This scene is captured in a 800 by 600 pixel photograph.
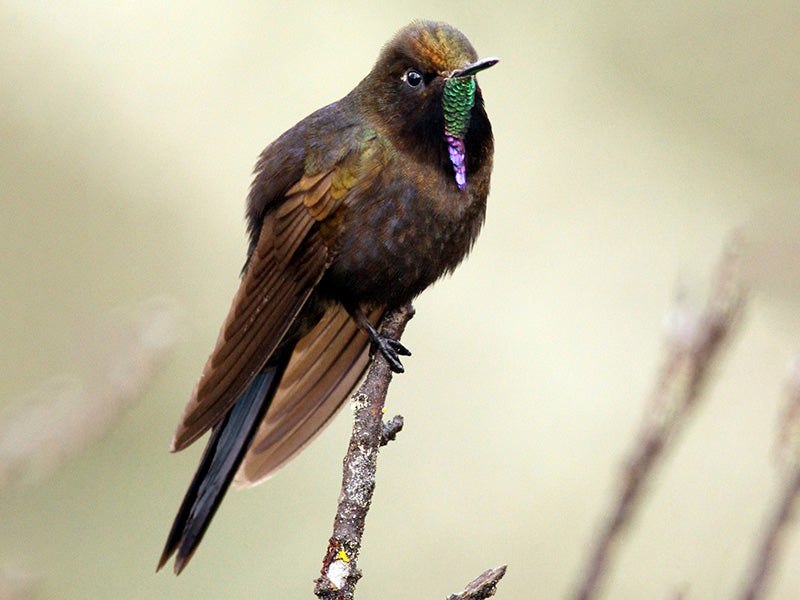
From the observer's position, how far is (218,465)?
3635 millimetres

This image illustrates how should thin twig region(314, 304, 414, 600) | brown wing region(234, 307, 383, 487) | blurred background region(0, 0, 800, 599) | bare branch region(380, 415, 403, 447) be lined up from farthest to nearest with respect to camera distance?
blurred background region(0, 0, 800, 599) < brown wing region(234, 307, 383, 487) < bare branch region(380, 415, 403, 447) < thin twig region(314, 304, 414, 600)

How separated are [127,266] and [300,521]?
6.54 ft

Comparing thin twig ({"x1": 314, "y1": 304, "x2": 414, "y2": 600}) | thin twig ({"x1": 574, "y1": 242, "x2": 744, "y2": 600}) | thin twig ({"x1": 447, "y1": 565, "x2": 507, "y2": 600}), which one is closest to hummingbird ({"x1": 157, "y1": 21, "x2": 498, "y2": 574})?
thin twig ({"x1": 314, "y1": 304, "x2": 414, "y2": 600})

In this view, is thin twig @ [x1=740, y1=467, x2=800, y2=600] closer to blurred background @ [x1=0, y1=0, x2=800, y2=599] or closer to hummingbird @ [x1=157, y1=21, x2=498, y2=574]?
hummingbird @ [x1=157, y1=21, x2=498, y2=574]

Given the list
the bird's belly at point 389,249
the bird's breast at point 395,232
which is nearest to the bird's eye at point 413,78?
the bird's breast at point 395,232

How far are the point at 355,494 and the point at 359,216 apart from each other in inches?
67.7

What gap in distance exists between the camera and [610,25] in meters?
7.88

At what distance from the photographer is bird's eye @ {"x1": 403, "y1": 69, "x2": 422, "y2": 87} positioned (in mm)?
3740

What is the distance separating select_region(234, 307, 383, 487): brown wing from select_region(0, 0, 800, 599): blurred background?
3.01 ft

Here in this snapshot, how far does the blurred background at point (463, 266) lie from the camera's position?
215 inches

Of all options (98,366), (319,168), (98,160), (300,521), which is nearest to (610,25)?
(98,160)

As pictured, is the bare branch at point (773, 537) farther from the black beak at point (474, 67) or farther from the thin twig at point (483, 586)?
the black beak at point (474, 67)

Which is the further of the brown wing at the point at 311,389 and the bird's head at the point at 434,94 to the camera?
the brown wing at the point at 311,389

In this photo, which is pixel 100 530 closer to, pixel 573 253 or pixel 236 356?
pixel 236 356
